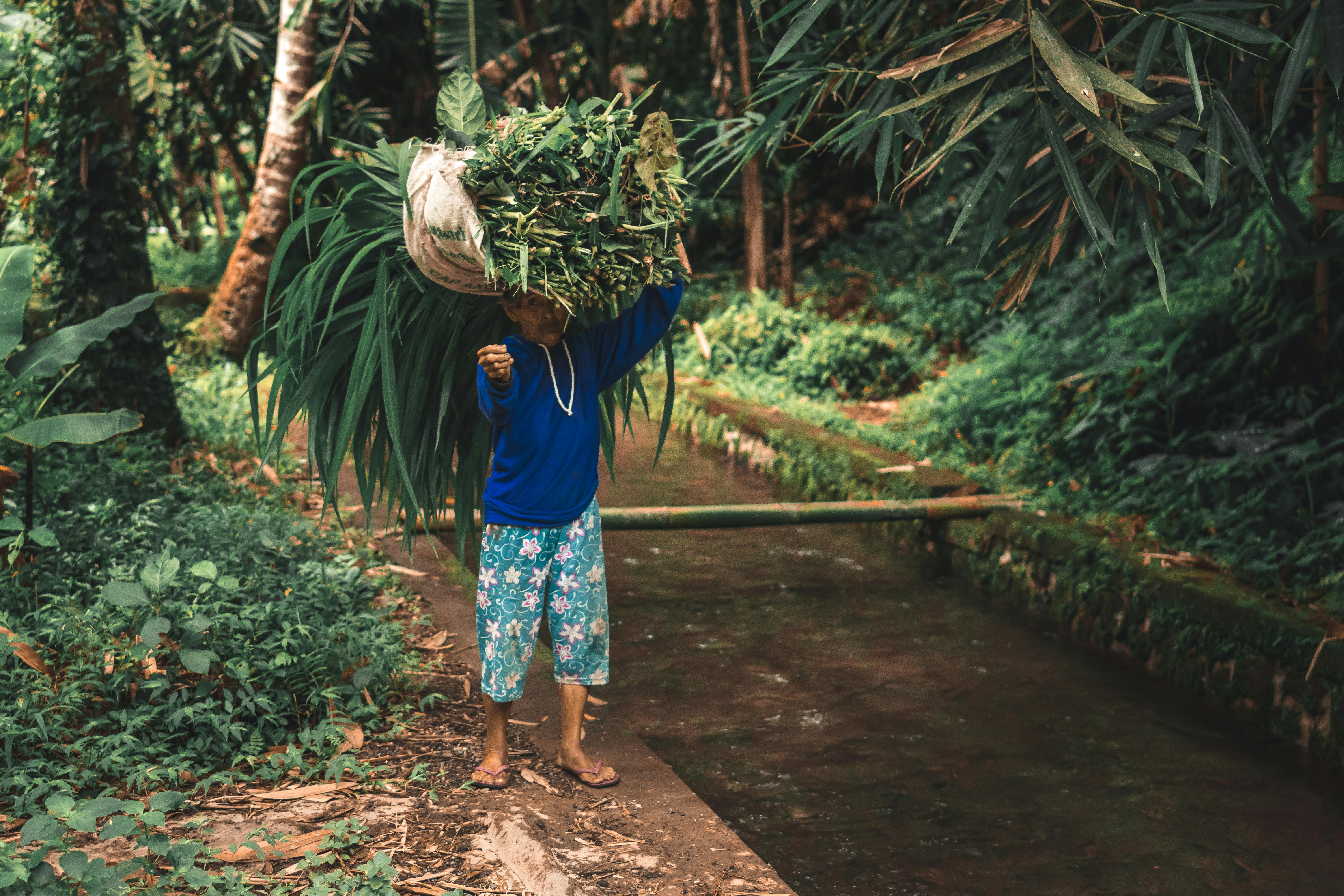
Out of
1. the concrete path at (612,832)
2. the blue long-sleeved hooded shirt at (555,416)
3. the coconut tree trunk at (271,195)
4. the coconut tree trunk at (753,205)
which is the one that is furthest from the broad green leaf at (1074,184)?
the coconut tree trunk at (753,205)

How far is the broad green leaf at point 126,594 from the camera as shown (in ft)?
10.5

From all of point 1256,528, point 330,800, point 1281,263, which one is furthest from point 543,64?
point 330,800

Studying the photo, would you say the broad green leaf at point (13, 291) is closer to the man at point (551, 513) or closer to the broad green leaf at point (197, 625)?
the broad green leaf at point (197, 625)

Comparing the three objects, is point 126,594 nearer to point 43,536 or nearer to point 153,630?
point 153,630

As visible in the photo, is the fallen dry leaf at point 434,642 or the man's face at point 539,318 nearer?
the man's face at point 539,318

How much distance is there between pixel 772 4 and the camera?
1127 centimetres

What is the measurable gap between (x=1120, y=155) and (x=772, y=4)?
8940mm

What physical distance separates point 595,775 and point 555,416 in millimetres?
1017

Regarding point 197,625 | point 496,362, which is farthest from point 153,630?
point 496,362

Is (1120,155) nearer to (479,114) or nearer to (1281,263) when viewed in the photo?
(479,114)

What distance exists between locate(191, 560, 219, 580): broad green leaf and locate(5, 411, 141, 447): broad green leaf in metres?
0.67

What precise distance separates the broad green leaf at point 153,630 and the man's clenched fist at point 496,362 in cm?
120

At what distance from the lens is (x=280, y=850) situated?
264 cm

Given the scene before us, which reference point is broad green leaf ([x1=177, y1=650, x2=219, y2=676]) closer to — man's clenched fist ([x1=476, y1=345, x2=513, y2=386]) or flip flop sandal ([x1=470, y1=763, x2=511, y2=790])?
flip flop sandal ([x1=470, y1=763, x2=511, y2=790])
